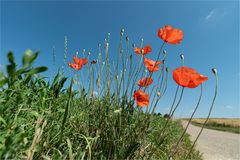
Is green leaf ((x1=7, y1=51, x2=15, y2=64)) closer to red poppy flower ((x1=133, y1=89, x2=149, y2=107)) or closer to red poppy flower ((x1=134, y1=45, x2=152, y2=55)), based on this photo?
red poppy flower ((x1=133, y1=89, x2=149, y2=107))

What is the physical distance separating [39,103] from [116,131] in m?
0.84

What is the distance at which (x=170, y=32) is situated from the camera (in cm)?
184

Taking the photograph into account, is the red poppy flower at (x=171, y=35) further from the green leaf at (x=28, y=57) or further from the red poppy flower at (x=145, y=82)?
the green leaf at (x=28, y=57)

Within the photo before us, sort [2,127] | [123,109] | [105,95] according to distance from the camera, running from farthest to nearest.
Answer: [105,95]
[123,109]
[2,127]

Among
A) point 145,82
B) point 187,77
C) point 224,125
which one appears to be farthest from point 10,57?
point 224,125

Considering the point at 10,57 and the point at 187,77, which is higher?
the point at 187,77

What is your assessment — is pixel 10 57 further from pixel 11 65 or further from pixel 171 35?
pixel 171 35

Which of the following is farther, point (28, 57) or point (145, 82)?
point (145, 82)

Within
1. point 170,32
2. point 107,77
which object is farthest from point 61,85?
point 170,32

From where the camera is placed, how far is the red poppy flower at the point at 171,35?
184 cm

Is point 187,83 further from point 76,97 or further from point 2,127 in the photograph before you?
point 76,97

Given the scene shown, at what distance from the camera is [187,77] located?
5.18ft

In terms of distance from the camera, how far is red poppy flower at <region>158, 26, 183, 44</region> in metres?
1.84

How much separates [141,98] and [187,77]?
395mm
